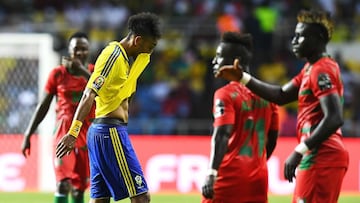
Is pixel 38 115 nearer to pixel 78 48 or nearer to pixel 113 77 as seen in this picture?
pixel 78 48

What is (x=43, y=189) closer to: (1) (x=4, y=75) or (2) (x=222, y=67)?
(1) (x=4, y=75)

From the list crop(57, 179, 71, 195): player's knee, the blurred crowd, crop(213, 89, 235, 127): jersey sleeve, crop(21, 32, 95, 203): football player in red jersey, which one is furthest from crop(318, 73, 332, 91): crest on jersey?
the blurred crowd

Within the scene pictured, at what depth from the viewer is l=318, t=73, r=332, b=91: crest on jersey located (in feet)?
22.3

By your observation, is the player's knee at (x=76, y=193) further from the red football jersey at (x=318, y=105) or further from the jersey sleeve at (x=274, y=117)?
the red football jersey at (x=318, y=105)

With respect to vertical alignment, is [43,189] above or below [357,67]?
below

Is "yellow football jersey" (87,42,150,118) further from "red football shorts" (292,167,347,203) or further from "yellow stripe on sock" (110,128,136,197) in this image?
"red football shorts" (292,167,347,203)

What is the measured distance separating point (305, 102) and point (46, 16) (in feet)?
55.8

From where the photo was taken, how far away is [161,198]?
15.1 m

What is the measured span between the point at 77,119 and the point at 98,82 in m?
0.36

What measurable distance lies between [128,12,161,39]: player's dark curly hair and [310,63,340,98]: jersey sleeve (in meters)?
1.58

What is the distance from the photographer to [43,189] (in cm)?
1622

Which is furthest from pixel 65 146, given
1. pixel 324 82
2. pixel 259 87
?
pixel 324 82

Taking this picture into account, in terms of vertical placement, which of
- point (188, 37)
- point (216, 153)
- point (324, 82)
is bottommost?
point (216, 153)

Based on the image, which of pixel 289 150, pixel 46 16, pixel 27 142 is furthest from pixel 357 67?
pixel 27 142
